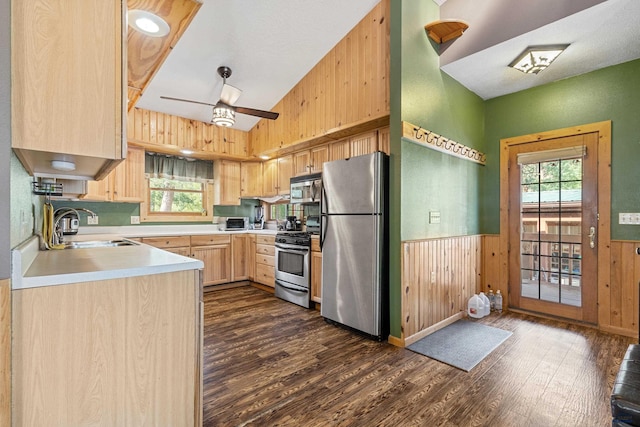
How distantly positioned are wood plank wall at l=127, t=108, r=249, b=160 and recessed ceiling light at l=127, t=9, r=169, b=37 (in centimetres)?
162

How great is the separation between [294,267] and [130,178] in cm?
270

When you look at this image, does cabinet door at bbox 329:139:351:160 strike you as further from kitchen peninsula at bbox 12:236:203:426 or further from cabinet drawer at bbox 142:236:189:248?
kitchen peninsula at bbox 12:236:203:426

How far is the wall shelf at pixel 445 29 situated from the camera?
290 cm

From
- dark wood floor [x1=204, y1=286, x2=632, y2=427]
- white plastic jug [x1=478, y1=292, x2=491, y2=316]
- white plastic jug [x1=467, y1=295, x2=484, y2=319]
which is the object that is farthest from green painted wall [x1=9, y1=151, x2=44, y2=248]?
white plastic jug [x1=478, y1=292, x2=491, y2=316]

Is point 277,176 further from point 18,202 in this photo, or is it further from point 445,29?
point 18,202

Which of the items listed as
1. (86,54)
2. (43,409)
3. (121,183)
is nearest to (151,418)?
(43,409)

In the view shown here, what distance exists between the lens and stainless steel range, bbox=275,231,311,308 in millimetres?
3836

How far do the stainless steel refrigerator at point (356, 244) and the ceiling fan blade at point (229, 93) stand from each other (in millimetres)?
1796

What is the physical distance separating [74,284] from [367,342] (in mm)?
2348

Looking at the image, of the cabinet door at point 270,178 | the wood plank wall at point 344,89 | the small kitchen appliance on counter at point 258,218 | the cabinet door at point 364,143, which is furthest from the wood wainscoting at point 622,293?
the small kitchen appliance on counter at point 258,218

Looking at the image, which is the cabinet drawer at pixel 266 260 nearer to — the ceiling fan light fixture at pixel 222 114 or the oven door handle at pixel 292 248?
the oven door handle at pixel 292 248

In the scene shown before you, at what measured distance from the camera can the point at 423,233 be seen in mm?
2996

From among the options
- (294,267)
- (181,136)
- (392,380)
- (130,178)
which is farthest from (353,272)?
(130,178)

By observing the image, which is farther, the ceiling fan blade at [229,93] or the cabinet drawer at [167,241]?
the cabinet drawer at [167,241]
